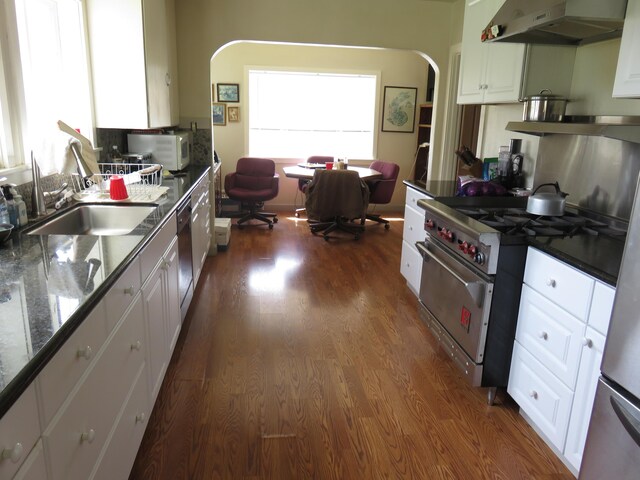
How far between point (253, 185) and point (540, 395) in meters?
4.65

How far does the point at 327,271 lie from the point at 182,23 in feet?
8.38

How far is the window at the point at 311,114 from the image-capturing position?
22.2ft

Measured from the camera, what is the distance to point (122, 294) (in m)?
1.60

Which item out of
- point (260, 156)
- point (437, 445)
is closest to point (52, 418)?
point (437, 445)

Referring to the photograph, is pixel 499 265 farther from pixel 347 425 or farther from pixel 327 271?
pixel 327 271

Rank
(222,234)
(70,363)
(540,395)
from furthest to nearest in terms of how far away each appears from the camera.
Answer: (222,234)
(540,395)
(70,363)

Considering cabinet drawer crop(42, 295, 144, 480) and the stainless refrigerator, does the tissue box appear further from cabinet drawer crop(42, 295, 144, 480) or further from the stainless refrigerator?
the stainless refrigerator

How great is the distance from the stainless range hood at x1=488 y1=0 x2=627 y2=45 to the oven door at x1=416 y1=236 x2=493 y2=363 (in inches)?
48.1

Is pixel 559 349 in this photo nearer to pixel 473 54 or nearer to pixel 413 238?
pixel 413 238

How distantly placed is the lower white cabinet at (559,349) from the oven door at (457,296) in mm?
164

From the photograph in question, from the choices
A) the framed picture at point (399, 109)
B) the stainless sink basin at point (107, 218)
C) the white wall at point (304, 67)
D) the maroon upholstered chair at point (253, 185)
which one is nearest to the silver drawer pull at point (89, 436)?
the stainless sink basin at point (107, 218)

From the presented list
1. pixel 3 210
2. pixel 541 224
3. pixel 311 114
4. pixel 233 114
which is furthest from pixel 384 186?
pixel 3 210

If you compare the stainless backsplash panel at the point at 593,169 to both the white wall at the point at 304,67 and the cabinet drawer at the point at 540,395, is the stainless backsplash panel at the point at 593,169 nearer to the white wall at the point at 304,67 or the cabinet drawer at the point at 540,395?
the cabinet drawer at the point at 540,395

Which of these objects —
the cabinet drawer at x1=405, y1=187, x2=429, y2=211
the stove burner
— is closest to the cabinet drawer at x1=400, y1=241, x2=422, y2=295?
the cabinet drawer at x1=405, y1=187, x2=429, y2=211
